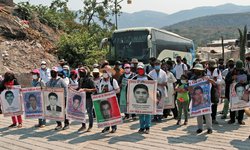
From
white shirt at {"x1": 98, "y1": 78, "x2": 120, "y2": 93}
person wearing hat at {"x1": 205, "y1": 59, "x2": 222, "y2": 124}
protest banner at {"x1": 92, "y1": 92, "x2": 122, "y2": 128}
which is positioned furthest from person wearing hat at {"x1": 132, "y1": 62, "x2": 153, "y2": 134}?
person wearing hat at {"x1": 205, "y1": 59, "x2": 222, "y2": 124}

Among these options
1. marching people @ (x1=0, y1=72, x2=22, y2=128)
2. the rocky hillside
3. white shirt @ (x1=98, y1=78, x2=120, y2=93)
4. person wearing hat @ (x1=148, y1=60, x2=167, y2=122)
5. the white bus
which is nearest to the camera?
white shirt @ (x1=98, y1=78, x2=120, y2=93)

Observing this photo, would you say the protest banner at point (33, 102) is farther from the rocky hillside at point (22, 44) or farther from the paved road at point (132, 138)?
the rocky hillside at point (22, 44)

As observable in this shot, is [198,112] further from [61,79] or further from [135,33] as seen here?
[135,33]

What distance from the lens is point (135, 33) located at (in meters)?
18.2

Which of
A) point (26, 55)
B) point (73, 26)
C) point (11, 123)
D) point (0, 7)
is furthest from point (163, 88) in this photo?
point (73, 26)

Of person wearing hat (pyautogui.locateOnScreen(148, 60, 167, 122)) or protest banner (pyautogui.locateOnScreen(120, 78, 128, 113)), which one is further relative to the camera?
protest banner (pyautogui.locateOnScreen(120, 78, 128, 113))

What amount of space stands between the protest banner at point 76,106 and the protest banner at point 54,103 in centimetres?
21

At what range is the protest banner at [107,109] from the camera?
30.2 feet

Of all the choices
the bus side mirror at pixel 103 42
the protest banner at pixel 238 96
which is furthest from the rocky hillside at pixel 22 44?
the protest banner at pixel 238 96

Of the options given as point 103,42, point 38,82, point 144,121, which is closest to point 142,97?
point 144,121

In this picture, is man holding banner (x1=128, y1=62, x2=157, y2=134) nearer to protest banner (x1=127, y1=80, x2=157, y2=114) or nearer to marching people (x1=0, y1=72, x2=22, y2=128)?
protest banner (x1=127, y1=80, x2=157, y2=114)

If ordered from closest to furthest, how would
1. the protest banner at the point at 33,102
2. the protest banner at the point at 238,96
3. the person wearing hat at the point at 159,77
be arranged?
the protest banner at the point at 238,96 < the person wearing hat at the point at 159,77 < the protest banner at the point at 33,102

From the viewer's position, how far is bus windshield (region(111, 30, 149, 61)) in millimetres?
17812

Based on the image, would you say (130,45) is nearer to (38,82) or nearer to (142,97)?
(38,82)
